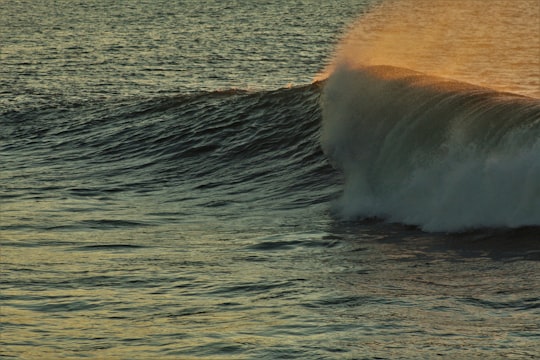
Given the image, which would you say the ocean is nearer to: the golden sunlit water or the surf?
the surf

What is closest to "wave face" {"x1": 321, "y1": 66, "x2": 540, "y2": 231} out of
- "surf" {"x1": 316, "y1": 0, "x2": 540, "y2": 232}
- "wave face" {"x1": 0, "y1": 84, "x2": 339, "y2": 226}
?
"surf" {"x1": 316, "y1": 0, "x2": 540, "y2": 232}

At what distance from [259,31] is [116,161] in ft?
96.1

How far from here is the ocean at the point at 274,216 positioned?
9.87 meters

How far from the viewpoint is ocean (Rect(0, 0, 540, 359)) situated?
9.87m

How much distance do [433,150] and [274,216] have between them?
2470mm

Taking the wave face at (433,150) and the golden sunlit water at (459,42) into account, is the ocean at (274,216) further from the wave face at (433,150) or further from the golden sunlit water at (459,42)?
the golden sunlit water at (459,42)

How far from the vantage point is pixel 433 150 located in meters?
17.0

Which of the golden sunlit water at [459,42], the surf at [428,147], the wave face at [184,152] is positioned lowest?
the golden sunlit water at [459,42]

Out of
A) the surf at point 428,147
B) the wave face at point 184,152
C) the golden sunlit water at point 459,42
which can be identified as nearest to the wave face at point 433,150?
the surf at point 428,147

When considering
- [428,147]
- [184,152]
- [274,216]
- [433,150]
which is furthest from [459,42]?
[274,216]

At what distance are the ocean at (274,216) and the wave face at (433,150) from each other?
0.04 metres

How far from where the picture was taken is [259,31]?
5181 centimetres

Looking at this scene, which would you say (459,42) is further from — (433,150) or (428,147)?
(433,150)

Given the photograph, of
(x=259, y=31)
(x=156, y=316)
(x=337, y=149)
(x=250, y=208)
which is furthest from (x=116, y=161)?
(x=259, y=31)
